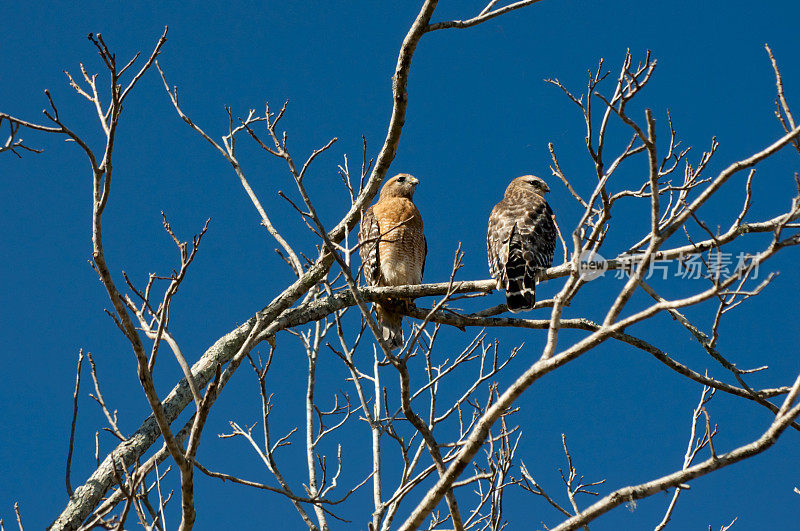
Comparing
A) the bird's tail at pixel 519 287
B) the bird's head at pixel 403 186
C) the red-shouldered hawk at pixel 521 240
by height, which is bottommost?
the bird's tail at pixel 519 287

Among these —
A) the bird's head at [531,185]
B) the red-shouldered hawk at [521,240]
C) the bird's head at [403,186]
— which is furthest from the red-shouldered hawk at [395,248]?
the bird's head at [531,185]

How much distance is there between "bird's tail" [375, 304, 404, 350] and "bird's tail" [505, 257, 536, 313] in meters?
0.94

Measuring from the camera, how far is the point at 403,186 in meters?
7.08

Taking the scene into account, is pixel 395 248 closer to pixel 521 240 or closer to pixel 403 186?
pixel 403 186

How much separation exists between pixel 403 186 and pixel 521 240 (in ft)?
5.42

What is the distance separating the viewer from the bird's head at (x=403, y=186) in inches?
278

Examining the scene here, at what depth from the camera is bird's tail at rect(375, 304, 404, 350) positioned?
5707 millimetres

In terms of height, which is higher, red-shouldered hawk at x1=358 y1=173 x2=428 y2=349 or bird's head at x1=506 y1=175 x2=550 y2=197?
bird's head at x1=506 y1=175 x2=550 y2=197

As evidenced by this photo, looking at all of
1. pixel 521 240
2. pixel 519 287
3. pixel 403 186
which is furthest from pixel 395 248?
pixel 519 287

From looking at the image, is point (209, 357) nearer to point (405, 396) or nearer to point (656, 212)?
point (405, 396)

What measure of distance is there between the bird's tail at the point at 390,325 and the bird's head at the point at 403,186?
165 centimetres

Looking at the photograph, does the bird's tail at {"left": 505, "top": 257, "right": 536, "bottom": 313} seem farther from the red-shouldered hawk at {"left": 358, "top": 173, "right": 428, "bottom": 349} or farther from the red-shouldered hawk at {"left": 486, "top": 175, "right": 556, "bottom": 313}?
the red-shouldered hawk at {"left": 358, "top": 173, "right": 428, "bottom": 349}

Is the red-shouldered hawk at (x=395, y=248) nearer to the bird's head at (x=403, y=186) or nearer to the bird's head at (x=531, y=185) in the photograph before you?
the bird's head at (x=403, y=186)

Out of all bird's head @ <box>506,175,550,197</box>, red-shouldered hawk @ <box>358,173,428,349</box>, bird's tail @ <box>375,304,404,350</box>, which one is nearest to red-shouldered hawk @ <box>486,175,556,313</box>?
bird's head @ <box>506,175,550,197</box>
